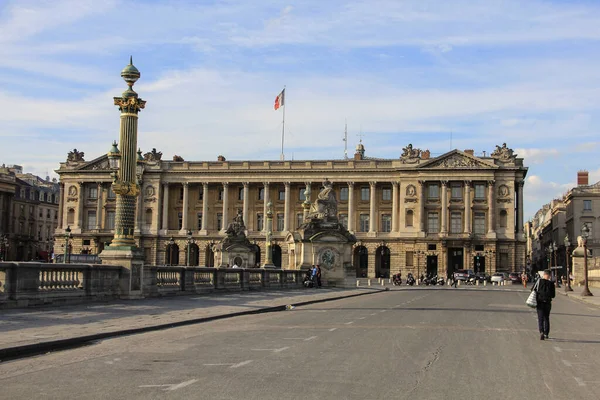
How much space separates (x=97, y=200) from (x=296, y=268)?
270ft

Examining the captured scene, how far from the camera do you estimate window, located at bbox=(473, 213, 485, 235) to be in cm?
12225

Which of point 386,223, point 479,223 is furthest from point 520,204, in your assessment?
point 386,223

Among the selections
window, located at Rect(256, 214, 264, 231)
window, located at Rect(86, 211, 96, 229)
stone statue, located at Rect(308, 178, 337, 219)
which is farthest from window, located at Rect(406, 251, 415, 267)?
stone statue, located at Rect(308, 178, 337, 219)

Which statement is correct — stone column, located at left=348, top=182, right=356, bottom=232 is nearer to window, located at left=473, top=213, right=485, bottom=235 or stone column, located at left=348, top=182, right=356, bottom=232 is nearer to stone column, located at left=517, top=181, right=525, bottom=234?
window, located at left=473, top=213, right=485, bottom=235

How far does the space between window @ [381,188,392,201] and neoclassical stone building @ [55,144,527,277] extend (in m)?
0.21

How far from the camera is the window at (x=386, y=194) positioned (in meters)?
129

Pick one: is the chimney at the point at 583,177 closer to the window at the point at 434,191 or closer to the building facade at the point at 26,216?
the window at the point at 434,191

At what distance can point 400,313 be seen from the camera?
96.4ft

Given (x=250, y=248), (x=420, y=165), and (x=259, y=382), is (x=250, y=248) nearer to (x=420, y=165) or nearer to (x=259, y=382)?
(x=259, y=382)

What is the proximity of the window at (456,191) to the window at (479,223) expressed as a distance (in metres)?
3.63

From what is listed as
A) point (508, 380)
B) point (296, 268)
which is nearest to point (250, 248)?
point (296, 268)

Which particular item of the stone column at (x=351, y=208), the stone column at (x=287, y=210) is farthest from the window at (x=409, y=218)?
the stone column at (x=287, y=210)

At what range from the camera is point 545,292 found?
19.5 meters

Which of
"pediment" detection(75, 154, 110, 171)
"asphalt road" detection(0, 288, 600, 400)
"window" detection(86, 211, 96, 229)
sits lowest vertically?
"asphalt road" detection(0, 288, 600, 400)
